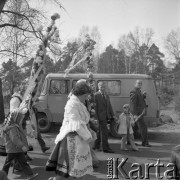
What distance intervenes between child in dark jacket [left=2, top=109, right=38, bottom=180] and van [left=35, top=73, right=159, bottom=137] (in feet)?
19.4

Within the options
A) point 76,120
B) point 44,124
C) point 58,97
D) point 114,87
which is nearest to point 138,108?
point 114,87

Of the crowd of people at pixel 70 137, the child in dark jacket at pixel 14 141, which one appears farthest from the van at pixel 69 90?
the child in dark jacket at pixel 14 141

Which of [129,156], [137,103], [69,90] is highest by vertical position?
[69,90]

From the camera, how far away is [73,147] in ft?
14.1

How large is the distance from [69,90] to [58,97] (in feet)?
1.69

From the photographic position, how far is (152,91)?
11.2 m

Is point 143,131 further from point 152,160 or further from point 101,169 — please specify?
point 101,169

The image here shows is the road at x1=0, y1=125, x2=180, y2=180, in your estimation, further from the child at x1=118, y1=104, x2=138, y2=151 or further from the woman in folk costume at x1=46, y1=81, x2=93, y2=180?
the woman in folk costume at x1=46, y1=81, x2=93, y2=180

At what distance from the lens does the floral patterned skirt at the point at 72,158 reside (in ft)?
14.0

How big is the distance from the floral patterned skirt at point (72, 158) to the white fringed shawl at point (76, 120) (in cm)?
9

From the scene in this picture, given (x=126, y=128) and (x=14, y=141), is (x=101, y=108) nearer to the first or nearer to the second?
(x=126, y=128)

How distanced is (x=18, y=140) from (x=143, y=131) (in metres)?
4.53

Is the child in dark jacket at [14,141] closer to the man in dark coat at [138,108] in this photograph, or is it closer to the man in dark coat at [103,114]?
the man in dark coat at [103,114]

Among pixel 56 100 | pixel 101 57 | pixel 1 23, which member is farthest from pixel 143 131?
pixel 101 57
